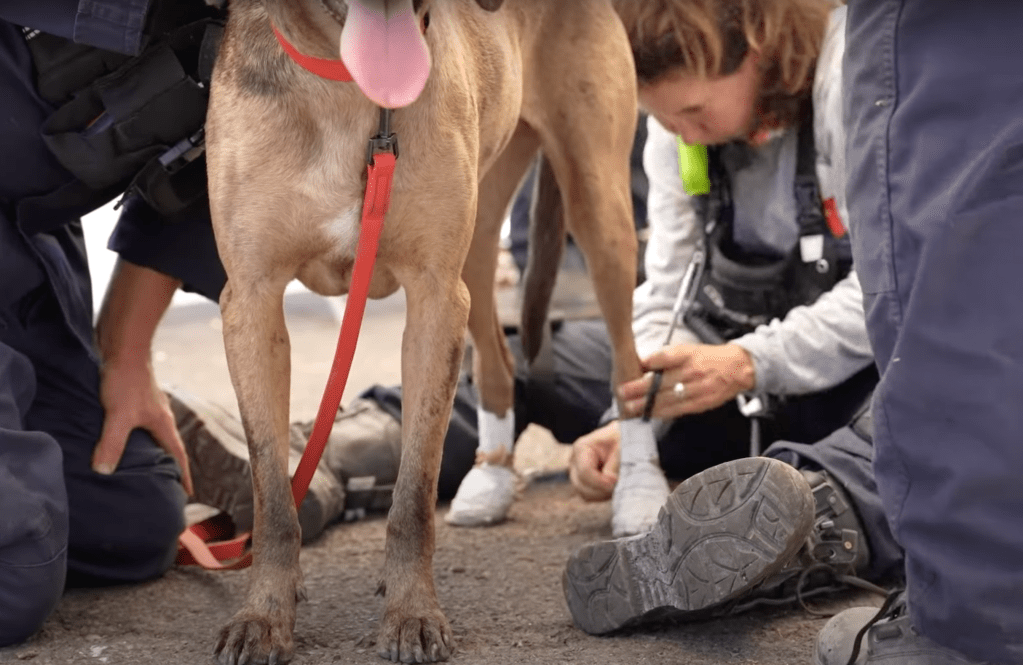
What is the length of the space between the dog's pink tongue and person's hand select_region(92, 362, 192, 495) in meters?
1.27

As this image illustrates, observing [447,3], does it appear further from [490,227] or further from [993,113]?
[993,113]

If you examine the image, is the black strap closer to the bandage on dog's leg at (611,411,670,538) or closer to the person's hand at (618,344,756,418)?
the person's hand at (618,344,756,418)

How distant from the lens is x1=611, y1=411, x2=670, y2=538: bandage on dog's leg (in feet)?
9.85

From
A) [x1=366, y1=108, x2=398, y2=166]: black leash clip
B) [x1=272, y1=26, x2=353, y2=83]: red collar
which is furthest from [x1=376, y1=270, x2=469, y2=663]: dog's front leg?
[x1=272, y1=26, x2=353, y2=83]: red collar

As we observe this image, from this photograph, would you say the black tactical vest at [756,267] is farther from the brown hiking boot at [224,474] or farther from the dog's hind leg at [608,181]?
the brown hiking boot at [224,474]

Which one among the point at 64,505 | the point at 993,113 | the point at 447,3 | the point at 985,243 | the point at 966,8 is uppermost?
the point at 447,3

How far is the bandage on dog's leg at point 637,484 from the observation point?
3.00 meters

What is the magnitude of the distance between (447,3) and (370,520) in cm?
155

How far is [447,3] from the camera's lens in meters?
2.46

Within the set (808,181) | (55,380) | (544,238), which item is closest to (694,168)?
(808,181)

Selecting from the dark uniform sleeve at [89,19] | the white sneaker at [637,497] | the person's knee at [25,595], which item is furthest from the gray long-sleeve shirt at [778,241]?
the person's knee at [25,595]

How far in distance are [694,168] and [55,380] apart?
1751 millimetres

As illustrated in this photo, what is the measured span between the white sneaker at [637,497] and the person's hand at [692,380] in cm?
15

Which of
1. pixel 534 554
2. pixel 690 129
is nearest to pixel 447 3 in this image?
pixel 690 129
